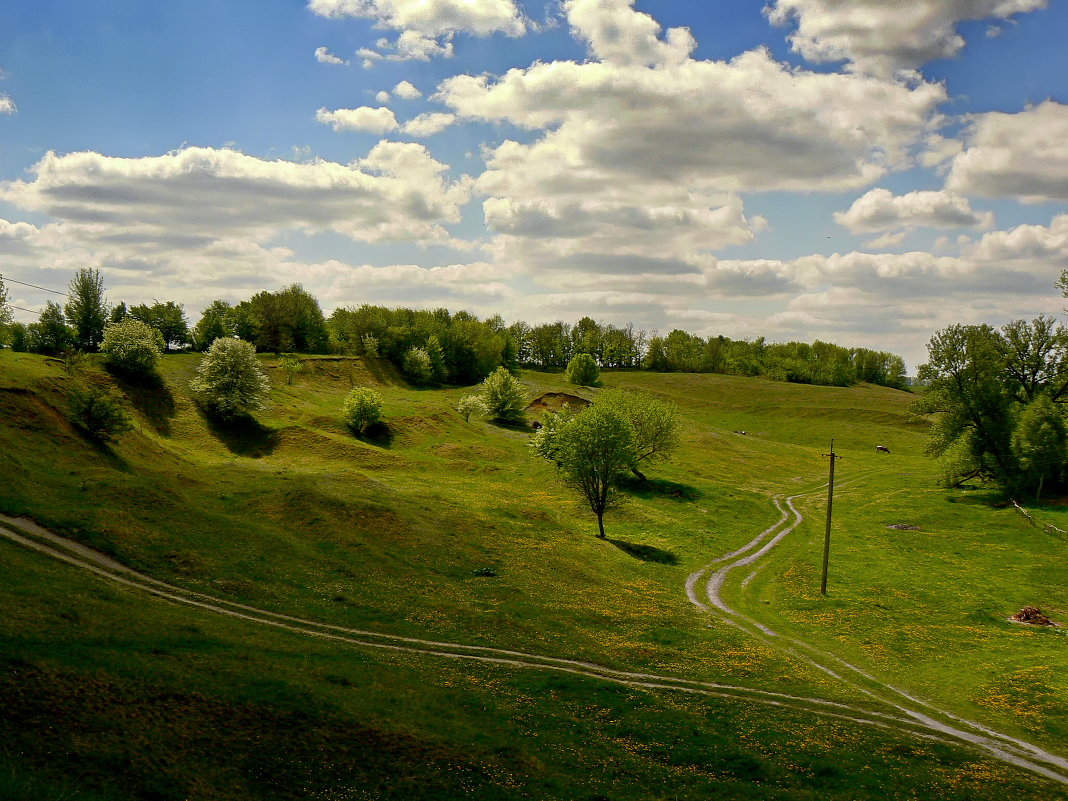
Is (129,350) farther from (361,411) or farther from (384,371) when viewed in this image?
(384,371)

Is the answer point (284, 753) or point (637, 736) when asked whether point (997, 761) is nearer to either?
point (637, 736)

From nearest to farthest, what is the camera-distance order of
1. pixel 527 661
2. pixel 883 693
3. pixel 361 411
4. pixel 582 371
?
pixel 527 661
pixel 883 693
pixel 361 411
pixel 582 371

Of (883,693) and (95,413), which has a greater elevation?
(95,413)

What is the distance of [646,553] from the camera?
67.2 metres

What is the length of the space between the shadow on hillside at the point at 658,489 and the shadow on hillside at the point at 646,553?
77.7 ft

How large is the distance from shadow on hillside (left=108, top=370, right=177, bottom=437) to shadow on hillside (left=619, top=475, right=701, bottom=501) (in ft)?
224

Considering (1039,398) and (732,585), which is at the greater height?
(1039,398)

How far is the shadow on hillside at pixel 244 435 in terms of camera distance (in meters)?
88.2

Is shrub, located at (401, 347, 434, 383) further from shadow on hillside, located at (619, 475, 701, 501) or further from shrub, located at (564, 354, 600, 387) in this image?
shadow on hillside, located at (619, 475, 701, 501)

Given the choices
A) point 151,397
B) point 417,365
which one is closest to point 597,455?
point 151,397

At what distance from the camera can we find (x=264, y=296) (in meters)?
166

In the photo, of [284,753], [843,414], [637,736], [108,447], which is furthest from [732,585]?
[843,414]

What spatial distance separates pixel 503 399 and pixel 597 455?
218 feet

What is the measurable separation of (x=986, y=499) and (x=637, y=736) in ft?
296
